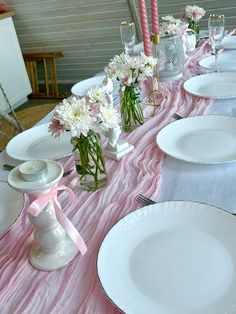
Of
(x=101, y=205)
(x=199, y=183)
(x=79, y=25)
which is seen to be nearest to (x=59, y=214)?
(x=101, y=205)

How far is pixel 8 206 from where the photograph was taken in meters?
0.88

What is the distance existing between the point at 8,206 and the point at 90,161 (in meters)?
0.23

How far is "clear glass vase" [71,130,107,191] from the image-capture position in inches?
33.0

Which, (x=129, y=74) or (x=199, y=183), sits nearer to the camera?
(x=199, y=183)

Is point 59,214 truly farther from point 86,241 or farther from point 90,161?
point 90,161

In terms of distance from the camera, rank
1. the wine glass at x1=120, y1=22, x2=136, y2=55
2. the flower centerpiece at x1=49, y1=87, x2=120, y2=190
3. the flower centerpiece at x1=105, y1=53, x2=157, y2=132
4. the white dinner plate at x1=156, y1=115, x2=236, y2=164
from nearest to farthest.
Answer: the flower centerpiece at x1=49, y1=87, x2=120, y2=190
the white dinner plate at x1=156, y1=115, x2=236, y2=164
the flower centerpiece at x1=105, y1=53, x2=157, y2=132
the wine glass at x1=120, y1=22, x2=136, y2=55

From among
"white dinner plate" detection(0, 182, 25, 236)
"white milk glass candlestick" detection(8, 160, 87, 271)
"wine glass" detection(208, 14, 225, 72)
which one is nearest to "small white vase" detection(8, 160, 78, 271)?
"white milk glass candlestick" detection(8, 160, 87, 271)

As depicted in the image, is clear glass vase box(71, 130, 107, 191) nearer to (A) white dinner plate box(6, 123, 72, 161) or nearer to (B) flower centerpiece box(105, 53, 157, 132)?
(A) white dinner plate box(6, 123, 72, 161)

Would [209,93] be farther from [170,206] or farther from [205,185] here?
[170,206]

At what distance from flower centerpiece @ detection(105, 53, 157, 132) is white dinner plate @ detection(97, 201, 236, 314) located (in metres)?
0.46

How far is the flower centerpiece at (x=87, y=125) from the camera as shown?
776mm

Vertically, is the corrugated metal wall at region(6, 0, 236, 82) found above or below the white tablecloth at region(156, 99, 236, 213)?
below

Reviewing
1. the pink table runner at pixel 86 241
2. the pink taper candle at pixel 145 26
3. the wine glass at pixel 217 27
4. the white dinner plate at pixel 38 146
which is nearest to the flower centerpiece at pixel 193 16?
the wine glass at pixel 217 27

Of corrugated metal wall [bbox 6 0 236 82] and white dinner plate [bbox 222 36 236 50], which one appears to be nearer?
white dinner plate [bbox 222 36 236 50]
